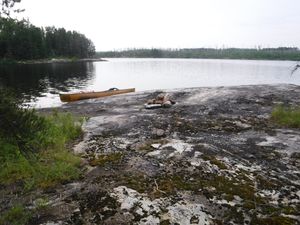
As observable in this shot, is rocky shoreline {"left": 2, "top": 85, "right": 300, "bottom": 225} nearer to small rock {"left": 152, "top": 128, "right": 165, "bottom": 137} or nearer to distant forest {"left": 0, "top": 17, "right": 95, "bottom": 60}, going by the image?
small rock {"left": 152, "top": 128, "right": 165, "bottom": 137}

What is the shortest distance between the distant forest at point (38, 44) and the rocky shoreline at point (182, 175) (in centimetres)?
6684

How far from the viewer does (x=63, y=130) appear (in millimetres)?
11555

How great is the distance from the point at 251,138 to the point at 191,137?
2.15 m

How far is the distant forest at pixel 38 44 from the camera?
96938 mm

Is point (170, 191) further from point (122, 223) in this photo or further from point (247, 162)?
point (247, 162)

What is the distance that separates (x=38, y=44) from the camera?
108 m

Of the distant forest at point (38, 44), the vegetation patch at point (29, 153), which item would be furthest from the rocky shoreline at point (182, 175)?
the distant forest at point (38, 44)

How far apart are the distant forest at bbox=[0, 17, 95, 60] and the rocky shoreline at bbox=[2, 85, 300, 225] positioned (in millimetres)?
66839

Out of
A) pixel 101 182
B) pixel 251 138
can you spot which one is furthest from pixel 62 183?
pixel 251 138

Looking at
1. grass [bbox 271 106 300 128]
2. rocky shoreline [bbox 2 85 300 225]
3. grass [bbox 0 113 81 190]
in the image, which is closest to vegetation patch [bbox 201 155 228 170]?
rocky shoreline [bbox 2 85 300 225]

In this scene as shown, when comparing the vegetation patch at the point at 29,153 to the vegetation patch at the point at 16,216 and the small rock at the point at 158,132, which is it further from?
the small rock at the point at 158,132

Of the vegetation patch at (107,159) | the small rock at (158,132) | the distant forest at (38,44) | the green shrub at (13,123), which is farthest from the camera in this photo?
the distant forest at (38,44)

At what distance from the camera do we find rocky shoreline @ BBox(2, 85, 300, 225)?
6.09m

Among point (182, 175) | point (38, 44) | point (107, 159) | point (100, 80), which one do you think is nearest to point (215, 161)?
point (182, 175)
